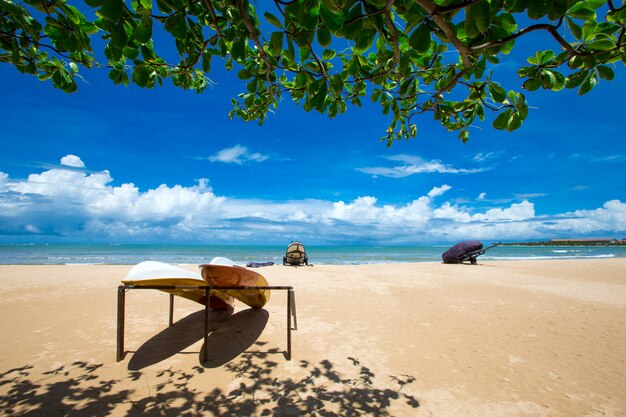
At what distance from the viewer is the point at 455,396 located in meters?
3.45

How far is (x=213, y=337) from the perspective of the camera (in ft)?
17.1

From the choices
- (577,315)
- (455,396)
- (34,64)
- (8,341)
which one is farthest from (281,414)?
(577,315)

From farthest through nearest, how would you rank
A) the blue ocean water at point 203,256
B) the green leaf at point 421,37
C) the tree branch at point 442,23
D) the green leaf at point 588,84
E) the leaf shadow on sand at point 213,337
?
the blue ocean water at point 203,256 < the leaf shadow on sand at point 213,337 < the green leaf at point 588,84 < the green leaf at point 421,37 < the tree branch at point 442,23

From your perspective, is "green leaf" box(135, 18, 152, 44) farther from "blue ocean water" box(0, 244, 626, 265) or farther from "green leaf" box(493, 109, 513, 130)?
"blue ocean water" box(0, 244, 626, 265)

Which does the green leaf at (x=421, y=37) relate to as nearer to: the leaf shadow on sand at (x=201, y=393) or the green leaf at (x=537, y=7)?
the green leaf at (x=537, y=7)

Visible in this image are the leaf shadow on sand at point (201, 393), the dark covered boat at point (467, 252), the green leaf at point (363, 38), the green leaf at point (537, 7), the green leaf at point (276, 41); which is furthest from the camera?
the dark covered boat at point (467, 252)

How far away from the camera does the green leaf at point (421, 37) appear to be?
1.55 metres

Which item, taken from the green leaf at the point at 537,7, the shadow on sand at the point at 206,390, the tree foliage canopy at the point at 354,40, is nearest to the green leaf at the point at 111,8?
the tree foliage canopy at the point at 354,40

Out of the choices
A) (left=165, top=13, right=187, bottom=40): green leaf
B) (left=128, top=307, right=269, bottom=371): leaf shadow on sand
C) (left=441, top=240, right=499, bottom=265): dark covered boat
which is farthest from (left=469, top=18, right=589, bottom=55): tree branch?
(left=441, top=240, right=499, bottom=265): dark covered boat

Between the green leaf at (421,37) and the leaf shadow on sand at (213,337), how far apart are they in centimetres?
448

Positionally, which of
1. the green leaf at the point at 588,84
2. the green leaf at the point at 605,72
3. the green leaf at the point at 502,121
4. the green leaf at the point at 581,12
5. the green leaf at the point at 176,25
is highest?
the green leaf at the point at 176,25

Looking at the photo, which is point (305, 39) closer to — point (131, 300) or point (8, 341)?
point (8, 341)

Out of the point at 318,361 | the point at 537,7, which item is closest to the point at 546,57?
the point at 537,7

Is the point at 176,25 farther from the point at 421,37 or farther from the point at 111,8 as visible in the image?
the point at 421,37
